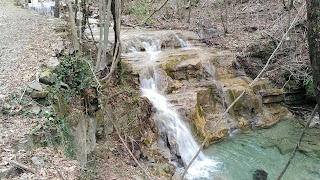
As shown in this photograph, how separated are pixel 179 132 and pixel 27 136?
16.1 ft

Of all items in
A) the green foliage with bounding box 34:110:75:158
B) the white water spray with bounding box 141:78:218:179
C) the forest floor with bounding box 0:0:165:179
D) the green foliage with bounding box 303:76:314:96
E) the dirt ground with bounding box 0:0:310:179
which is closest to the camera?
the forest floor with bounding box 0:0:165:179

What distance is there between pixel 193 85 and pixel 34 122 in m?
6.35

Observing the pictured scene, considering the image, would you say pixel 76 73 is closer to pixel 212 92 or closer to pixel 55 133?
pixel 55 133

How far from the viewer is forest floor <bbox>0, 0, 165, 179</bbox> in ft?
12.0

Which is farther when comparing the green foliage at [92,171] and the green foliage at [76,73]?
the green foliage at [76,73]

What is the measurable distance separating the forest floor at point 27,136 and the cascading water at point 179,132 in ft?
4.85

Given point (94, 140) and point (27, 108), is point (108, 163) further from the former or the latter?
point (27, 108)

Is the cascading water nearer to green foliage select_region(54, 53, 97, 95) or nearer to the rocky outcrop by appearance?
the rocky outcrop

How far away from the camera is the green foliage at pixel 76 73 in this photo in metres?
6.12

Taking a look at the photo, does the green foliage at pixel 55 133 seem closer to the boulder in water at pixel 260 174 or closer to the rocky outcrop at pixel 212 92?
the rocky outcrop at pixel 212 92

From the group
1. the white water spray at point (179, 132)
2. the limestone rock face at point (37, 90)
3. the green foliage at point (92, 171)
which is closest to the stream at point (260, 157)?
the white water spray at point (179, 132)

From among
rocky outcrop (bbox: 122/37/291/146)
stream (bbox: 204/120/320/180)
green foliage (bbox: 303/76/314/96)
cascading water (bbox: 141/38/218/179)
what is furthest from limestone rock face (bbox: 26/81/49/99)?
green foliage (bbox: 303/76/314/96)

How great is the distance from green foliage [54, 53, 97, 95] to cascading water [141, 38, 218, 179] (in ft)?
8.88

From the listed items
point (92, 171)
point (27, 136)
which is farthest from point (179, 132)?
point (27, 136)
